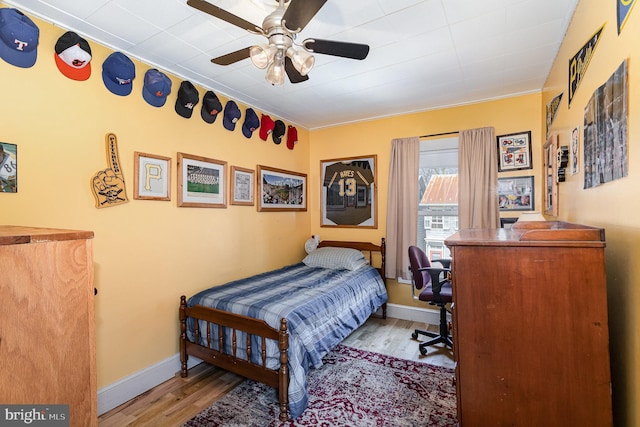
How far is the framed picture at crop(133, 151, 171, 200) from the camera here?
7.76 feet

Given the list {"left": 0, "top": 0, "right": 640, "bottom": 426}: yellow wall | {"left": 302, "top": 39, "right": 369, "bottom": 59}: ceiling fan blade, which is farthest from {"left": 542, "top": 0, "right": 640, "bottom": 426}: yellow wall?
{"left": 302, "top": 39, "right": 369, "bottom": 59}: ceiling fan blade

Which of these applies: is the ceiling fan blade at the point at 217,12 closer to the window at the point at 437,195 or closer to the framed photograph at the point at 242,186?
the framed photograph at the point at 242,186

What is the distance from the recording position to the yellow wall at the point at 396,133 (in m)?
3.15

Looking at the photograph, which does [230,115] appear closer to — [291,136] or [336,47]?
[291,136]

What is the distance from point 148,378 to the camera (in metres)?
2.39

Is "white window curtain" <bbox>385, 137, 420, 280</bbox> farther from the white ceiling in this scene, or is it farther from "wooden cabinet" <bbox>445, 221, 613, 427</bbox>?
"wooden cabinet" <bbox>445, 221, 613, 427</bbox>

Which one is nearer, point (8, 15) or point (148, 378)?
point (8, 15)

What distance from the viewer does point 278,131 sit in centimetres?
378

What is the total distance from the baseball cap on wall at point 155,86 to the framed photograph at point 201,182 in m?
0.47

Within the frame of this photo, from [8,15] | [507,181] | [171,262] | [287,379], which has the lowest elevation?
[287,379]

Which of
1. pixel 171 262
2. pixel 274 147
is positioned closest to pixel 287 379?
pixel 171 262

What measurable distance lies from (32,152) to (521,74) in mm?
3786

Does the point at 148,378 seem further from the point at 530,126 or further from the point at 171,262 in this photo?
the point at 530,126

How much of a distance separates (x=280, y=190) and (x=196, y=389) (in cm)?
229
